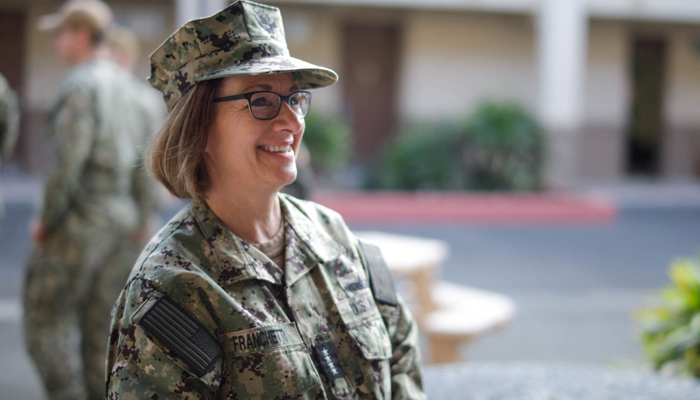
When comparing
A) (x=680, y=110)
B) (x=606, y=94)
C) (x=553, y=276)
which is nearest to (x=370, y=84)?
(x=606, y=94)

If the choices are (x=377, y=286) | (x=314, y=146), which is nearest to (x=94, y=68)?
(x=377, y=286)

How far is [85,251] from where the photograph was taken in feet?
12.8

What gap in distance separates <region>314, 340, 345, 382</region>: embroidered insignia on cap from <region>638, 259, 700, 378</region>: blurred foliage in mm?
2985

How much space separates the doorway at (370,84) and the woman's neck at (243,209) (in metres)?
14.8

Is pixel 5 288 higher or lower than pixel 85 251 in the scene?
lower

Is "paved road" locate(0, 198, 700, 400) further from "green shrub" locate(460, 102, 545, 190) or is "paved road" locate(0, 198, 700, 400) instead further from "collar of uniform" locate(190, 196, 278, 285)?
"collar of uniform" locate(190, 196, 278, 285)

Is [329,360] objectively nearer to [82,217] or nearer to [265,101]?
[265,101]

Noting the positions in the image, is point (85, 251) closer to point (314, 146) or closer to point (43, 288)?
point (43, 288)

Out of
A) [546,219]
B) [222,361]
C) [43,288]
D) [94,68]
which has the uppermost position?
[94,68]

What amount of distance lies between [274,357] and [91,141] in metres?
2.70

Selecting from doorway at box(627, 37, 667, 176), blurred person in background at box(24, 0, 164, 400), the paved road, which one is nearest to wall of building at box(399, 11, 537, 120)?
doorway at box(627, 37, 667, 176)

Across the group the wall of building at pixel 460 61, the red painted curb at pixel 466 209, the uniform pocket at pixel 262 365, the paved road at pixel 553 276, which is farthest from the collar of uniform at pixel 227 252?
the wall of building at pixel 460 61

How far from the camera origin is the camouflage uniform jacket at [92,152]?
3805 millimetres

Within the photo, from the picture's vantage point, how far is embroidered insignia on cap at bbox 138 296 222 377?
1567 millimetres
